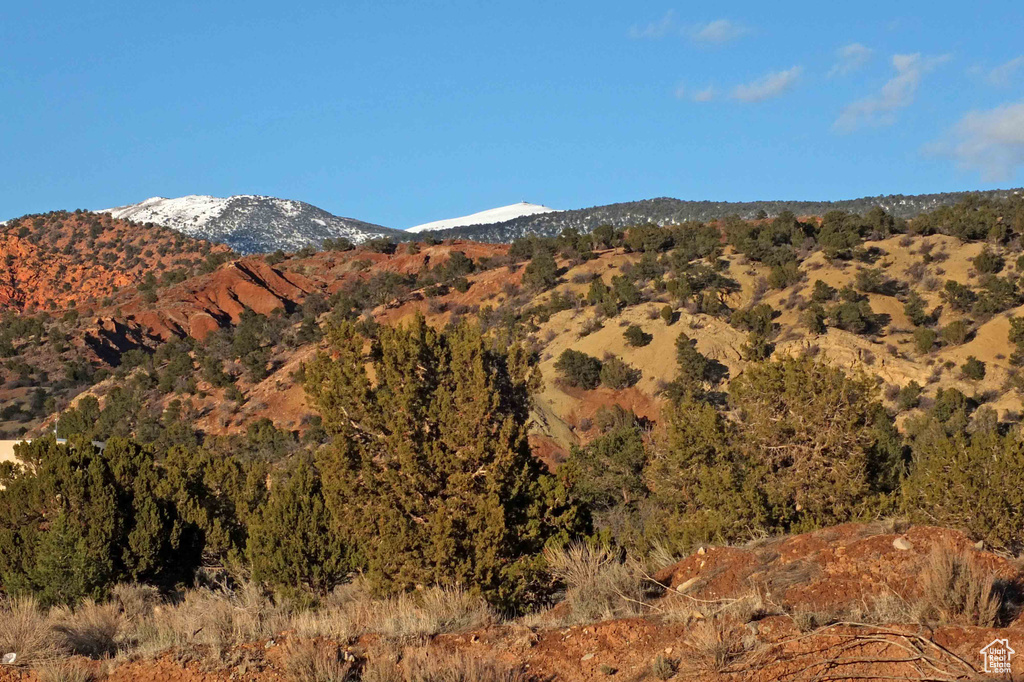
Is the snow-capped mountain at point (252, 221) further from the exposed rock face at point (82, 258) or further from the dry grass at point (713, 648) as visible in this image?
the dry grass at point (713, 648)

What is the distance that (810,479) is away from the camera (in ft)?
57.4

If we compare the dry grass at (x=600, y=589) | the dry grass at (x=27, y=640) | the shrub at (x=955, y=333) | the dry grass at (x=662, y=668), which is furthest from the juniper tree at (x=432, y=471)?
the shrub at (x=955, y=333)

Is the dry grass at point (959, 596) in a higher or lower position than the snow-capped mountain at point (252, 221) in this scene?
lower

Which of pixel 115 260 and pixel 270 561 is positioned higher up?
pixel 115 260

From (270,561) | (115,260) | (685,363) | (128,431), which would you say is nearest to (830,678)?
(270,561)

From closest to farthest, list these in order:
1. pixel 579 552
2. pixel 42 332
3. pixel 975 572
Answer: pixel 975 572 < pixel 579 552 < pixel 42 332

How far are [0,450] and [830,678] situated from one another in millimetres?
26462

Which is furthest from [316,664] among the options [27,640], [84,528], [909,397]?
[909,397]

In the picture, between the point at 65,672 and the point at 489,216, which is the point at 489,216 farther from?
the point at 65,672

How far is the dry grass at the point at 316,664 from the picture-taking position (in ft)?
27.3

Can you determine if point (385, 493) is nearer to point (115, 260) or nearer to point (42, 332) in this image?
point (42, 332)

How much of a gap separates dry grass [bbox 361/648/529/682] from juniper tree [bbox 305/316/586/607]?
5373mm

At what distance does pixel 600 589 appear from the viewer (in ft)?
36.5

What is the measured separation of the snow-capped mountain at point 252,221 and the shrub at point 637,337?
6751cm
